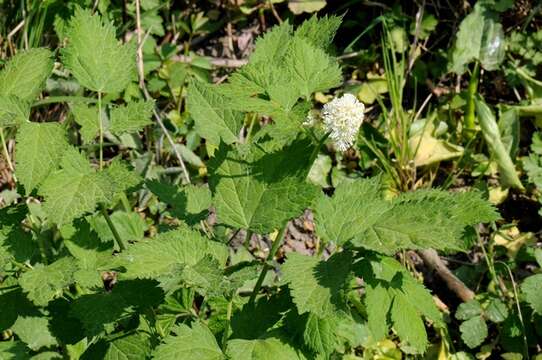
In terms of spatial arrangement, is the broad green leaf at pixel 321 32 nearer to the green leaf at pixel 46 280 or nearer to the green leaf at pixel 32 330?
the green leaf at pixel 46 280

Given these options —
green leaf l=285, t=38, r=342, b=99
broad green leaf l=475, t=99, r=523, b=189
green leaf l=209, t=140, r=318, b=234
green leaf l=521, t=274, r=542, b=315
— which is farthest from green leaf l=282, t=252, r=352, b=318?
broad green leaf l=475, t=99, r=523, b=189

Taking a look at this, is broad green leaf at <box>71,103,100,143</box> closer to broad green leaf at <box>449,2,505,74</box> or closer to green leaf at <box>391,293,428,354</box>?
green leaf at <box>391,293,428,354</box>

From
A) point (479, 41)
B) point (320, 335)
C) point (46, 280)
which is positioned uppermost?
point (46, 280)

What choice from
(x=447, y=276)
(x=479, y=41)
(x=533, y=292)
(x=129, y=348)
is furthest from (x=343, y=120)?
(x=479, y=41)

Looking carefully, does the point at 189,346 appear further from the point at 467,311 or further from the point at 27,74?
the point at 467,311

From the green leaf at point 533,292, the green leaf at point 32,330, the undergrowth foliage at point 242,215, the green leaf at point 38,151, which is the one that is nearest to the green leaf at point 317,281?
the undergrowth foliage at point 242,215
